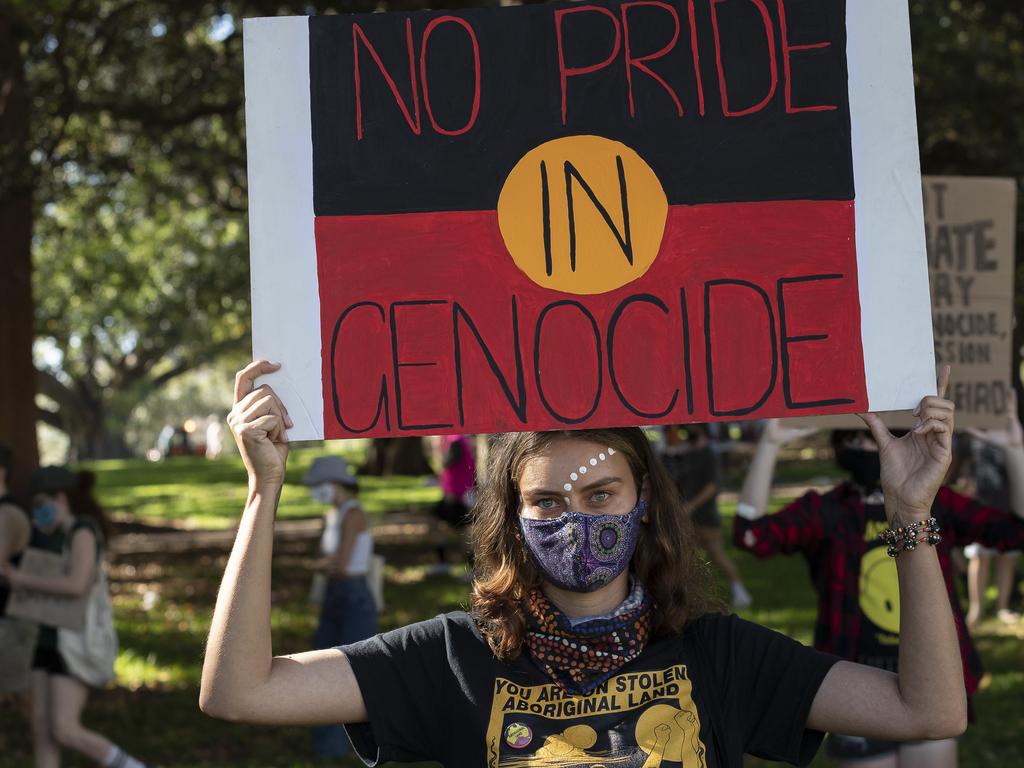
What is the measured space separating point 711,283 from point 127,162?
40.9 feet

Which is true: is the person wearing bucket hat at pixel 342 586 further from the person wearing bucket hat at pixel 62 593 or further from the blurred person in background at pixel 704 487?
the blurred person in background at pixel 704 487

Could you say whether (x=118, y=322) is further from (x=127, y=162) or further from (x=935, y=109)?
(x=935, y=109)

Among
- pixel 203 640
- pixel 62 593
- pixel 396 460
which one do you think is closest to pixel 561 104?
pixel 62 593

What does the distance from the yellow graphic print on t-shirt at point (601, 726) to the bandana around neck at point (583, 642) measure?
0.09 feet

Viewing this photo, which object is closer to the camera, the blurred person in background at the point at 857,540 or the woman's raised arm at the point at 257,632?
the woman's raised arm at the point at 257,632

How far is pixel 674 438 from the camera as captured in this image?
40.5ft

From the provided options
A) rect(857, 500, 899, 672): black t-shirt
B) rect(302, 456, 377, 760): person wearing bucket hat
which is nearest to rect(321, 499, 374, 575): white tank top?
rect(302, 456, 377, 760): person wearing bucket hat

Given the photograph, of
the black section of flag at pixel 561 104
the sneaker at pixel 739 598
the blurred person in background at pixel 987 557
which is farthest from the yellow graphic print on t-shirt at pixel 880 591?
the sneaker at pixel 739 598

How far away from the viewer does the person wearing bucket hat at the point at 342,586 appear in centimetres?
736

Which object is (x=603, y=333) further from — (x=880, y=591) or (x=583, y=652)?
(x=880, y=591)

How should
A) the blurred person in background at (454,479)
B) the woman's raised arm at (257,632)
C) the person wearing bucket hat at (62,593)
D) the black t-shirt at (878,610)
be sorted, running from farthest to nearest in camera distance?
the blurred person in background at (454,479) < the person wearing bucket hat at (62,593) < the black t-shirt at (878,610) < the woman's raised arm at (257,632)

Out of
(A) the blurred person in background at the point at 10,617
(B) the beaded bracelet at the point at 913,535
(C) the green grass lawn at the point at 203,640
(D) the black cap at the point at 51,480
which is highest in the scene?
(D) the black cap at the point at 51,480

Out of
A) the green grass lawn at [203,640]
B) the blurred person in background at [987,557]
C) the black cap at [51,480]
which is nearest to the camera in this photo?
the black cap at [51,480]

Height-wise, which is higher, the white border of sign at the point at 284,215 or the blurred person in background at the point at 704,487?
the white border of sign at the point at 284,215
